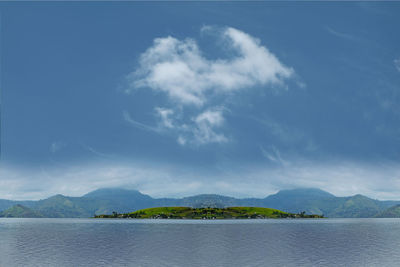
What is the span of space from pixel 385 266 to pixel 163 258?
46005mm

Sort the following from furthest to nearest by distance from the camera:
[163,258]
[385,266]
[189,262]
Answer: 1. [163,258]
2. [189,262]
3. [385,266]

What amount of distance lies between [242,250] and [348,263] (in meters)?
28.4

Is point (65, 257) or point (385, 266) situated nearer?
point (385, 266)

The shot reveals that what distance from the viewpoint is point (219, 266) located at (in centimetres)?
7056

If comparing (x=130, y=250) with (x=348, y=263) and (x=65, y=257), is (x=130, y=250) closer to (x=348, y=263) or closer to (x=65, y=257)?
(x=65, y=257)

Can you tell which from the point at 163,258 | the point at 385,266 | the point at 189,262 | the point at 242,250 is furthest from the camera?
the point at 242,250

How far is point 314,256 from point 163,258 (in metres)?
35.7

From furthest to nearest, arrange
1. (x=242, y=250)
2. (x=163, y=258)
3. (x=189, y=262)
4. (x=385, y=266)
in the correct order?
(x=242, y=250), (x=163, y=258), (x=189, y=262), (x=385, y=266)

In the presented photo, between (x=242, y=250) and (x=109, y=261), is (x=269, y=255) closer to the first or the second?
(x=242, y=250)

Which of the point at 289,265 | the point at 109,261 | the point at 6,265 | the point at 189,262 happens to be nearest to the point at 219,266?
the point at 189,262

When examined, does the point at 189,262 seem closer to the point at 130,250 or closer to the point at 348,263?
the point at 130,250

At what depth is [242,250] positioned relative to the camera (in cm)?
9388

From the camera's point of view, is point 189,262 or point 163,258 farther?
point 163,258

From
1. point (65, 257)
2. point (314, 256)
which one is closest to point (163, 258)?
point (65, 257)
